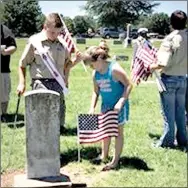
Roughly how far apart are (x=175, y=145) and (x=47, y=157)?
226 centimetres

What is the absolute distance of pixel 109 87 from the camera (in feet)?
19.2

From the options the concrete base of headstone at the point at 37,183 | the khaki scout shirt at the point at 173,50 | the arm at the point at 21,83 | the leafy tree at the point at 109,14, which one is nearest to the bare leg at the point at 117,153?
the concrete base of headstone at the point at 37,183

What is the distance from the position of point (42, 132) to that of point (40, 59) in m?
1.66

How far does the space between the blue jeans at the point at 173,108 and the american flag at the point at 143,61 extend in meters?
0.70

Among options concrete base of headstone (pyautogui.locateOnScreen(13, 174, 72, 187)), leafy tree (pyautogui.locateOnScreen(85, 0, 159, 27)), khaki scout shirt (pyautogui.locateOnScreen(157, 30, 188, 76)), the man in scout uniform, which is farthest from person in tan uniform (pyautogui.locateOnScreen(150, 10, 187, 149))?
leafy tree (pyautogui.locateOnScreen(85, 0, 159, 27))

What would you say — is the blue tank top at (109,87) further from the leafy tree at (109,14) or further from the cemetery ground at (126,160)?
the leafy tree at (109,14)

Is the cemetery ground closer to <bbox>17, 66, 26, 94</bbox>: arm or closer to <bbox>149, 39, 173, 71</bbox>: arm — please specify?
<bbox>17, 66, 26, 94</bbox>: arm

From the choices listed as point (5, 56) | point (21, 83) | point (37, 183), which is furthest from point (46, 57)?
point (5, 56)

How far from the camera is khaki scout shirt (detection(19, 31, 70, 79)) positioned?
6.65 meters

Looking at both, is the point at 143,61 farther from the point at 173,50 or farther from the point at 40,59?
the point at 40,59

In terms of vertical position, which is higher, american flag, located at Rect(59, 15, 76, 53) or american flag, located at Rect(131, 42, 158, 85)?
american flag, located at Rect(59, 15, 76, 53)

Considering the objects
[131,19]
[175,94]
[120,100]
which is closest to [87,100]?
[175,94]

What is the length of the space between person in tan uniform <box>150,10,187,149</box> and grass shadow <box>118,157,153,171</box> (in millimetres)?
737

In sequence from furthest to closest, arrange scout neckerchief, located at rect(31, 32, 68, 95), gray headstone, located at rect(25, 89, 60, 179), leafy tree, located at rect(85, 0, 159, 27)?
leafy tree, located at rect(85, 0, 159, 27) < scout neckerchief, located at rect(31, 32, 68, 95) < gray headstone, located at rect(25, 89, 60, 179)
